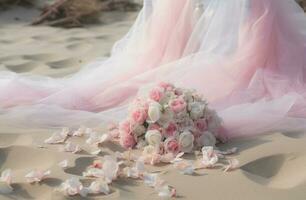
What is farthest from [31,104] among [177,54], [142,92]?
[177,54]

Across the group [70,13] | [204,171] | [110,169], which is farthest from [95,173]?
[70,13]

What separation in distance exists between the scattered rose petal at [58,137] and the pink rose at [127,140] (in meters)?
0.24

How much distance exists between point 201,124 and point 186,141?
0.41ft

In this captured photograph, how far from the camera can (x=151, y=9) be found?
3.71 meters

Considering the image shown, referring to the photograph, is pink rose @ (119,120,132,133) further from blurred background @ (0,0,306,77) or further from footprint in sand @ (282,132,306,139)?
blurred background @ (0,0,306,77)

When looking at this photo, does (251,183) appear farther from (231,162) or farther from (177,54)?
(177,54)

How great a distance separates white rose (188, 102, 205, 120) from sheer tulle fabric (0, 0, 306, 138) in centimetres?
22

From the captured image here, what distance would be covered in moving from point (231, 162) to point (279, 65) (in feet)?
3.36

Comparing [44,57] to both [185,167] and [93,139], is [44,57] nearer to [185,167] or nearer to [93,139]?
[93,139]

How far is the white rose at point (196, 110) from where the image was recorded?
2.65 metres

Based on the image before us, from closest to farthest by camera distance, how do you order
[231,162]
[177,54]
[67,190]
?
[67,190] → [231,162] → [177,54]

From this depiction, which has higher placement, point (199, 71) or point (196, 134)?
point (199, 71)

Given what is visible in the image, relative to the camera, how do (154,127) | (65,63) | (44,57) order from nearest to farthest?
(154,127), (65,63), (44,57)

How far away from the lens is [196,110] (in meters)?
2.65
